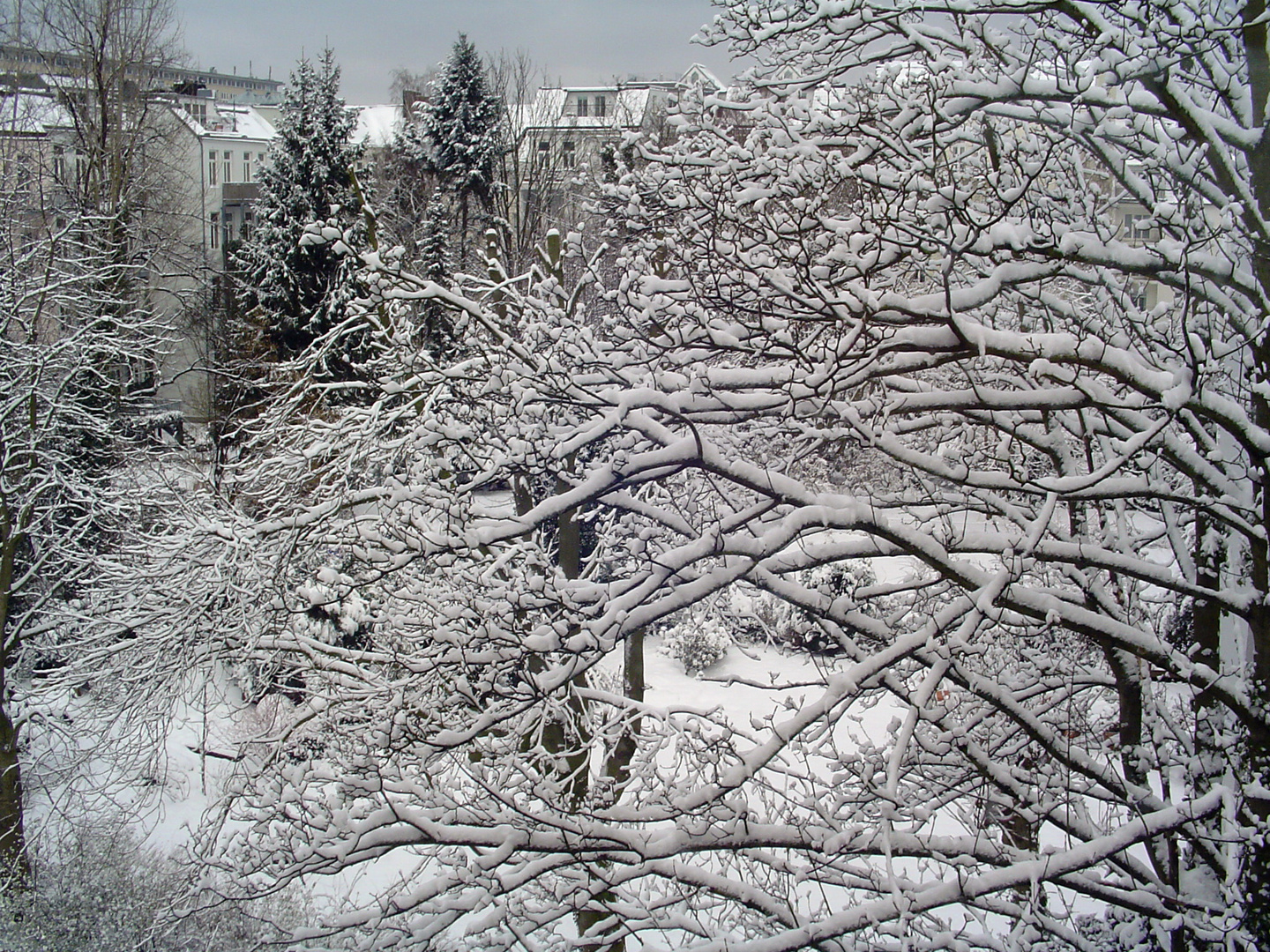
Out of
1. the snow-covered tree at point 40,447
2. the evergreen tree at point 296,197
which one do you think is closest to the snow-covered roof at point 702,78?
the snow-covered tree at point 40,447

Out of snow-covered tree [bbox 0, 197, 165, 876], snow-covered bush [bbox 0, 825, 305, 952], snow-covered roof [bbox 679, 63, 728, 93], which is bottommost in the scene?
snow-covered bush [bbox 0, 825, 305, 952]

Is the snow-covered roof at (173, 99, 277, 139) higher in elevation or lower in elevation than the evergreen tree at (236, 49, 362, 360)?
higher

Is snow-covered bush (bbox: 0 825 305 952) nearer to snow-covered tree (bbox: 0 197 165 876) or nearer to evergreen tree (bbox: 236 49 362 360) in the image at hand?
snow-covered tree (bbox: 0 197 165 876)

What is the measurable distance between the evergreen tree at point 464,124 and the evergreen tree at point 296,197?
8.23 feet

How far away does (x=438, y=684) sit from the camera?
499cm

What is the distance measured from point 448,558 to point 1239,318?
4095 millimetres

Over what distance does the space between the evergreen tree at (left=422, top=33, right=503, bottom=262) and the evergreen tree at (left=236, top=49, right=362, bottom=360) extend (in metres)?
2.51

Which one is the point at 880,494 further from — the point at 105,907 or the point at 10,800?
the point at 10,800

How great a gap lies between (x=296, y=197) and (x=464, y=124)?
16.1 ft

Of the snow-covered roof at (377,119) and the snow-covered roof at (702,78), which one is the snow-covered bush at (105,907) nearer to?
the snow-covered roof at (702,78)

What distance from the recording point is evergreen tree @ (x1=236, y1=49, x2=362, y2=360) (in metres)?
20.7

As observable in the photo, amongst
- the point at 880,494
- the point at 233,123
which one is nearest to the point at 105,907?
the point at 880,494

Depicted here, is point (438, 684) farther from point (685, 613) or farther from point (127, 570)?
point (685, 613)

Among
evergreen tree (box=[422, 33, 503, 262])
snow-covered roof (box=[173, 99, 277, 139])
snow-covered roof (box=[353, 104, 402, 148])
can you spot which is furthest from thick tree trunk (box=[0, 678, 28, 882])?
snow-covered roof (box=[353, 104, 402, 148])
